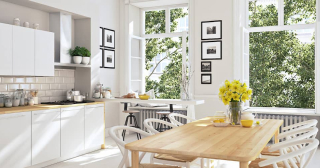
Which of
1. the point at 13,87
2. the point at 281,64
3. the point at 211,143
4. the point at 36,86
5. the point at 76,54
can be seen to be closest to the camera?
the point at 211,143

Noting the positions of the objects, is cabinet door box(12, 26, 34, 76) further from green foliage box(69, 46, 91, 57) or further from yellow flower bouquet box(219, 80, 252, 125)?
yellow flower bouquet box(219, 80, 252, 125)

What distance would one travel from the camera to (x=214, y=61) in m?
7.25

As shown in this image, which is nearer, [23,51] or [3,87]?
[23,51]

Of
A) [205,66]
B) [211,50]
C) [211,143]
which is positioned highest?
[211,50]

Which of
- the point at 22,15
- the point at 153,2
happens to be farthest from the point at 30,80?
the point at 153,2

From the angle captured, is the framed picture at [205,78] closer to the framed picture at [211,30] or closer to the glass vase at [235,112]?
the framed picture at [211,30]

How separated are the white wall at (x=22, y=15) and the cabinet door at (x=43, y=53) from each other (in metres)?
0.46

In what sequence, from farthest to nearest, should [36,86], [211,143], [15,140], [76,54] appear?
1. [76,54]
2. [36,86]
3. [15,140]
4. [211,143]

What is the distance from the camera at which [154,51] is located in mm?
9539

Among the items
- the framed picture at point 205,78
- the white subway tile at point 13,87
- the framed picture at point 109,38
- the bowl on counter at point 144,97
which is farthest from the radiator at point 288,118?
the white subway tile at point 13,87

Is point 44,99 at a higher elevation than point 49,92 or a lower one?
lower

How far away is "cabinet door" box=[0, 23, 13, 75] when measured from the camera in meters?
4.64

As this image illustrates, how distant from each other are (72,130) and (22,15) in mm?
2046

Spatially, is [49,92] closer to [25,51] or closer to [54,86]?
[54,86]
